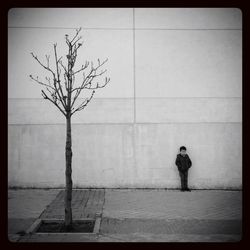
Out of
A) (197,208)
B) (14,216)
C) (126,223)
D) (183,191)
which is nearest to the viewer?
(126,223)

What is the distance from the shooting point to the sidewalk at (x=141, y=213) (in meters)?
7.21

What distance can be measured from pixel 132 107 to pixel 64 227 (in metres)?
6.17

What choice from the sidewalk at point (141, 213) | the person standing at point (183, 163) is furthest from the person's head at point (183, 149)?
the sidewalk at point (141, 213)

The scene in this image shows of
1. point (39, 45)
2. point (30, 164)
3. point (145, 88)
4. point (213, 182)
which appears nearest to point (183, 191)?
point (213, 182)

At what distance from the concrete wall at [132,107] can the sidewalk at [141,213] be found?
33.5 inches

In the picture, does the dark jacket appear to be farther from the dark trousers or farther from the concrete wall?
the concrete wall

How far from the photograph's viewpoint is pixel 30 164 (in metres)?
12.8

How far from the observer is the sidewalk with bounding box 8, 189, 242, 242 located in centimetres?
721

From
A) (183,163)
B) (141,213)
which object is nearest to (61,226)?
(141,213)

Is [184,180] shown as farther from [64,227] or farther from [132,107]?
[64,227]

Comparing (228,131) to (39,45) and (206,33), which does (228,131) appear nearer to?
(206,33)

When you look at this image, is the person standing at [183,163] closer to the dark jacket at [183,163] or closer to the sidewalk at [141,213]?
the dark jacket at [183,163]

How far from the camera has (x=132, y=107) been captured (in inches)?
508

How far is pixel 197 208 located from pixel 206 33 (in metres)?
6.92
